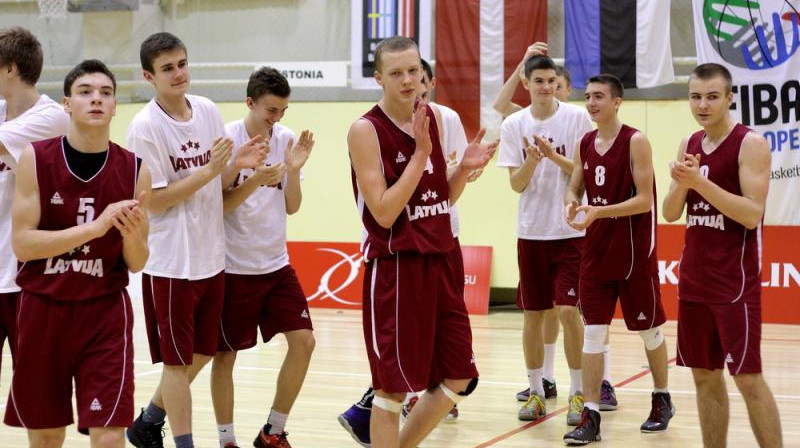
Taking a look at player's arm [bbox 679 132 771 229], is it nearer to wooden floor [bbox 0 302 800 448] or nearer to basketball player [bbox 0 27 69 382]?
wooden floor [bbox 0 302 800 448]

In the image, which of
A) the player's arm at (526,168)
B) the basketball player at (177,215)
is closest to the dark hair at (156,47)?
the basketball player at (177,215)

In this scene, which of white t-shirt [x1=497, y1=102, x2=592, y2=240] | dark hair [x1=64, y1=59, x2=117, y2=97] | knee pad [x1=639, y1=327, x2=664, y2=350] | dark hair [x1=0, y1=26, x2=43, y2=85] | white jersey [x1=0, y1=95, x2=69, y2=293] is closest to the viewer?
dark hair [x1=64, y1=59, x2=117, y2=97]

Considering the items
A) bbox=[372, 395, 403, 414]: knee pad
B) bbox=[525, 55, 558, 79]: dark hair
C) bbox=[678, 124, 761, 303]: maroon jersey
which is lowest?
bbox=[372, 395, 403, 414]: knee pad

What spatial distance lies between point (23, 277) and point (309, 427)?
113 inches

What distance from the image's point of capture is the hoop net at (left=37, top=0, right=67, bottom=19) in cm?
1508

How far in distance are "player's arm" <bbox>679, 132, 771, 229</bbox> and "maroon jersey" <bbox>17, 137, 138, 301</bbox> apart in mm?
2654

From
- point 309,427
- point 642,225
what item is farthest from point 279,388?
point 642,225

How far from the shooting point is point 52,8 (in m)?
15.1

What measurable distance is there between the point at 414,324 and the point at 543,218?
2.90 metres

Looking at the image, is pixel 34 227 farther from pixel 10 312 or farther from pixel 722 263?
pixel 722 263

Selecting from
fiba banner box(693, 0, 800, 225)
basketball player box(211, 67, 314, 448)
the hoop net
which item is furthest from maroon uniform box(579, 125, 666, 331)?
the hoop net

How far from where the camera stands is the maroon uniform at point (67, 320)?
13.5ft

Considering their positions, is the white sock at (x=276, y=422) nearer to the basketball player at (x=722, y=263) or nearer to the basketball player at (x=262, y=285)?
the basketball player at (x=262, y=285)

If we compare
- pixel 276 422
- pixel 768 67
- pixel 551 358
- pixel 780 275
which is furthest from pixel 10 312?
pixel 768 67
